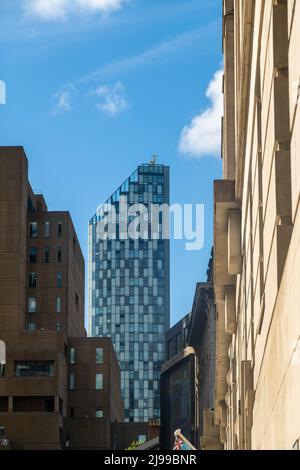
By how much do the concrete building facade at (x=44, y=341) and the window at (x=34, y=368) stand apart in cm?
11

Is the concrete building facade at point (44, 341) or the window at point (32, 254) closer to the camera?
the concrete building facade at point (44, 341)

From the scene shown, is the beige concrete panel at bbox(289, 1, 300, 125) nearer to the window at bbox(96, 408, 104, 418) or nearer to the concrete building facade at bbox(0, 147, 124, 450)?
the concrete building facade at bbox(0, 147, 124, 450)

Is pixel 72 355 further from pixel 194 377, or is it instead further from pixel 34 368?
pixel 194 377

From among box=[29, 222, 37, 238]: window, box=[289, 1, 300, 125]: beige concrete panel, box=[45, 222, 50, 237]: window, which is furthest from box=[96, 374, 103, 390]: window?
box=[289, 1, 300, 125]: beige concrete panel

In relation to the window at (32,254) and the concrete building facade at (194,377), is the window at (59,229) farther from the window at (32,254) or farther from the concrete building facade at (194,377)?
the concrete building facade at (194,377)

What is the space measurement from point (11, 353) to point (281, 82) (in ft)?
392

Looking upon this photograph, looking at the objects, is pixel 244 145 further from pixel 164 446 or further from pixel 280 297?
pixel 164 446

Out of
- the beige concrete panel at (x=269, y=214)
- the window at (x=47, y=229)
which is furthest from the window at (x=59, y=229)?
the beige concrete panel at (x=269, y=214)

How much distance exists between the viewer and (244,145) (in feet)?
100

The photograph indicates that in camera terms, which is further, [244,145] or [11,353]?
[11,353]

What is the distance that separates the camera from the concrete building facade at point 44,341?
13125cm

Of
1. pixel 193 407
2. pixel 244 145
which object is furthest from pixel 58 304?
pixel 244 145

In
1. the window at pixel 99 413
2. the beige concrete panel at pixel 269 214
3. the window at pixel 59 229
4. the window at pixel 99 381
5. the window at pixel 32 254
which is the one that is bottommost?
the window at pixel 99 413

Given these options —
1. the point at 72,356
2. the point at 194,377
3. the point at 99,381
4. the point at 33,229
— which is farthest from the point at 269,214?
the point at 33,229
